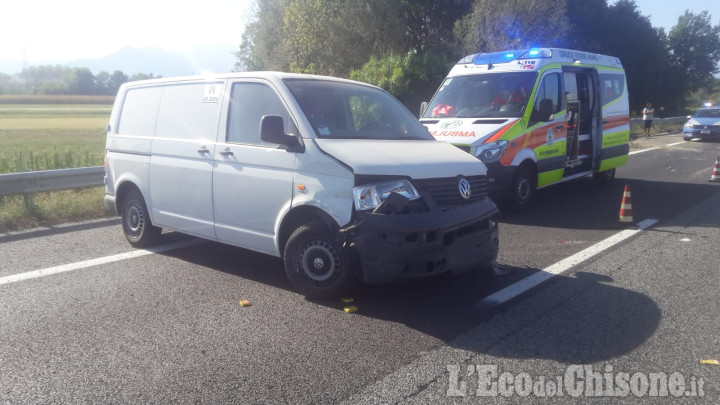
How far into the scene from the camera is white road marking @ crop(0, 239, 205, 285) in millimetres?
6047

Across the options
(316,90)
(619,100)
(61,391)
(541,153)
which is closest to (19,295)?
(61,391)

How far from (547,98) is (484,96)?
102 cm

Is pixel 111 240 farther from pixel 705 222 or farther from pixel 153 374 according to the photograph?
pixel 705 222

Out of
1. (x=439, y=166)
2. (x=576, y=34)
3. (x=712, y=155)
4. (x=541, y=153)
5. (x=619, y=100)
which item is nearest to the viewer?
(x=439, y=166)

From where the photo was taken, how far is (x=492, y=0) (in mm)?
19453

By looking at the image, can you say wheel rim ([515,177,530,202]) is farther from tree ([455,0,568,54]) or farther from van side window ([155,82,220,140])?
tree ([455,0,568,54])

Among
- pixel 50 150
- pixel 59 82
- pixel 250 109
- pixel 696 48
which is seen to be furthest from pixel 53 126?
pixel 696 48

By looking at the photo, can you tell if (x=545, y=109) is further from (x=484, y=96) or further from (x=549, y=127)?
(x=484, y=96)

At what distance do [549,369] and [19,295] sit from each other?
4.64m

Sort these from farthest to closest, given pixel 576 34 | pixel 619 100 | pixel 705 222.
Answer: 1. pixel 576 34
2. pixel 619 100
3. pixel 705 222

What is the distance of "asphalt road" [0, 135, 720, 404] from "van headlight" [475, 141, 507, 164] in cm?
186

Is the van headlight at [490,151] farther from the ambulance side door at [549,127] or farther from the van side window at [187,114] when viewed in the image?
the van side window at [187,114]

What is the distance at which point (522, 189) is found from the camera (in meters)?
9.39

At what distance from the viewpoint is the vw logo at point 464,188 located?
5.34 m
